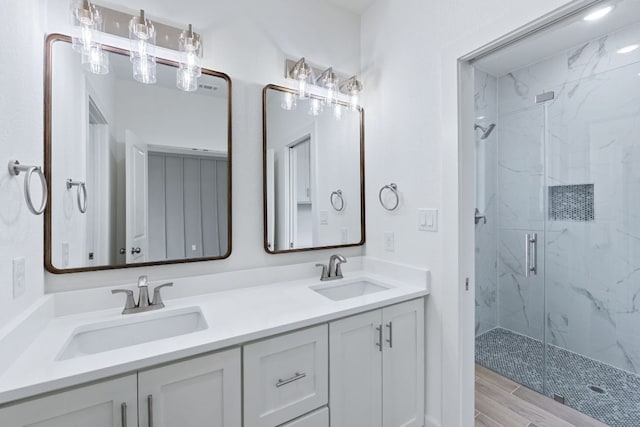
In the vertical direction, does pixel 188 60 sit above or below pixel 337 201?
above

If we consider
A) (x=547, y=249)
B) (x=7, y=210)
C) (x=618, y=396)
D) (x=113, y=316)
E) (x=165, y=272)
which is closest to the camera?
(x=7, y=210)

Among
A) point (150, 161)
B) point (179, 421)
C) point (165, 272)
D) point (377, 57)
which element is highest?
point (377, 57)

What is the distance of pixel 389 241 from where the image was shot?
6.06 ft

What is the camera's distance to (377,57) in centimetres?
194

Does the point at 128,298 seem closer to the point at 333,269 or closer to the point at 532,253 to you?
the point at 333,269

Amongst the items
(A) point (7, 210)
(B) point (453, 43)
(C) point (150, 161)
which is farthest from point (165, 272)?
(B) point (453, 43)

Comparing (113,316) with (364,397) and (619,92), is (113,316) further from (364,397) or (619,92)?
(619,92)

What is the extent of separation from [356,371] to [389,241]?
811 mm

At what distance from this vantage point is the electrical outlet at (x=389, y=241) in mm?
1825

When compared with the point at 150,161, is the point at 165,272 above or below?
below

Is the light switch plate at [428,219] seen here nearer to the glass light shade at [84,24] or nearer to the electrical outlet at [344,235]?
the electrical outlet at [344,235]

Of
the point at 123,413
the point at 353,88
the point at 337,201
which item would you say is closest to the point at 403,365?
the point at 337,201

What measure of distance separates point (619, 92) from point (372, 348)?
2.61 m

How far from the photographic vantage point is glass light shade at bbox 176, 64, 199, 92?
1.42 m
